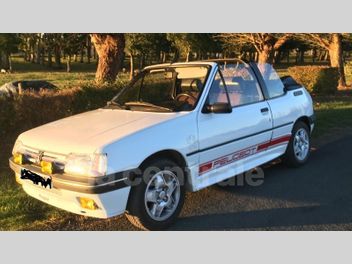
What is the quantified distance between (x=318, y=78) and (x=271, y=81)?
12.0 m

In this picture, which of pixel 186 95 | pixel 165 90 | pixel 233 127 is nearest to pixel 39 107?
pixel 165 90

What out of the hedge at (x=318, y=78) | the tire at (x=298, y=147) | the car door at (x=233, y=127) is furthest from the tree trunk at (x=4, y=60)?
the car door at (x=233, y=127)

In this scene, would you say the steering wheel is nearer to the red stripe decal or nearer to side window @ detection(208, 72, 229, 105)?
side window @ detection(208, 72, 229, 105)

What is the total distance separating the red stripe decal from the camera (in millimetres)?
4871

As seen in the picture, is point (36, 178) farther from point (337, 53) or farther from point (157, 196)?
point (337, 53)

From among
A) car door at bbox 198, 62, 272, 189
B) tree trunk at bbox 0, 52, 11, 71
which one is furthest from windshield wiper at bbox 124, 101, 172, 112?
tree trunk at bbox 0, 52, 11, 71

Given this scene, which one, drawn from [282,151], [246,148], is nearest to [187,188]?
[246,148]

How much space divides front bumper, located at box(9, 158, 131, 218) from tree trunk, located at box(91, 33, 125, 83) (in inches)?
299

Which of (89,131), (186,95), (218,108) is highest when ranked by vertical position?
(186,95)

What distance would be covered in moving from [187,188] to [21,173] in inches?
71.1

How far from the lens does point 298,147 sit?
668 centimetres

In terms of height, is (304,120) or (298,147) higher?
(304,120)

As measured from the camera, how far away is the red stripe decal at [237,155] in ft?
16.0

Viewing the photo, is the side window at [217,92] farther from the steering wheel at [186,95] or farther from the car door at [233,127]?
the steering wheel at [186,95]
